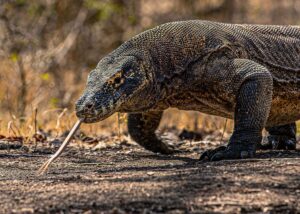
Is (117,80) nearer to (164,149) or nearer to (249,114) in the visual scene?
(249,114)

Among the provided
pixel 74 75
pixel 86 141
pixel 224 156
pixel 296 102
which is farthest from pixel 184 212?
pixel 74 75

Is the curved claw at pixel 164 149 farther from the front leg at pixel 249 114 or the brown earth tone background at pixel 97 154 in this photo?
the front leg at pixel 249 114

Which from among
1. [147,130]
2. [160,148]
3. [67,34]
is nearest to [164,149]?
[160,148]

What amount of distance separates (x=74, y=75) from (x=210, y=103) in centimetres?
1077

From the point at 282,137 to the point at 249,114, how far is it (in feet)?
5.43

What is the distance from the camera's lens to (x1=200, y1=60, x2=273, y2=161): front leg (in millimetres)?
6250

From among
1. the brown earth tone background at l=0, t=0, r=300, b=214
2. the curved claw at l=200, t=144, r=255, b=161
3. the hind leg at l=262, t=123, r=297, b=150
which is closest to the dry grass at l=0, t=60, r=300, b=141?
the brown earth tone background at l=0, t=0, r=300, b=214

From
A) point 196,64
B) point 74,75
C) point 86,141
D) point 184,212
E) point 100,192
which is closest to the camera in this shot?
point 184,212

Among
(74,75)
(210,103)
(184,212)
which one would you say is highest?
(74,75)

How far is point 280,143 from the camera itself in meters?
7.73

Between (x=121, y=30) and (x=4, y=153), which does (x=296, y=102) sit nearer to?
(x=4, y=153)

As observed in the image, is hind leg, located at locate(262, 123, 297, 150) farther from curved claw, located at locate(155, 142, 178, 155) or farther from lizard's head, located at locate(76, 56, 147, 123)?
lizard's head, located at locate(76, 56, 147, 123)

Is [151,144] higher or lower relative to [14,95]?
lower

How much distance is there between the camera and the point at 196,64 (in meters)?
6.57
